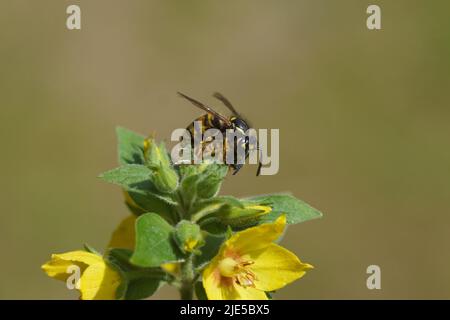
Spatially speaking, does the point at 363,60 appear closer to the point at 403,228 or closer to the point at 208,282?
the point at 403,228

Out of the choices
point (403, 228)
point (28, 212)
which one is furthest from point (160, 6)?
point (403, 228)

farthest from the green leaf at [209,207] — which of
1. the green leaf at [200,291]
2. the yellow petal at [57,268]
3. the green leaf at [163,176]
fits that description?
the yellow petal at [57,268]

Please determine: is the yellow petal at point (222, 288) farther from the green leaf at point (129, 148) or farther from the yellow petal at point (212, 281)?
the green leaf at point (129, 148)

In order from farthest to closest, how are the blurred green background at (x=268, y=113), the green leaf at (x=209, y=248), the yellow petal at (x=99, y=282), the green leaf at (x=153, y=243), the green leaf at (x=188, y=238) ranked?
the blurred green background at (x=268, y=113), the green leaf at (x=209, y=248), the yellow petal at (x=99, y=282), the green leaf at (x=188, y=238), the green leaf at (x=153, y=243)

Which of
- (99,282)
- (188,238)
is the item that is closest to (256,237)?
(188,238)

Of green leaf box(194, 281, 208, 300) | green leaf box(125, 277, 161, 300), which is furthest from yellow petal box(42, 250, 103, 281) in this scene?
green leaf box(194, 281, 208, 300)

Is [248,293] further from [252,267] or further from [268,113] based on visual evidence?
[268,113]
